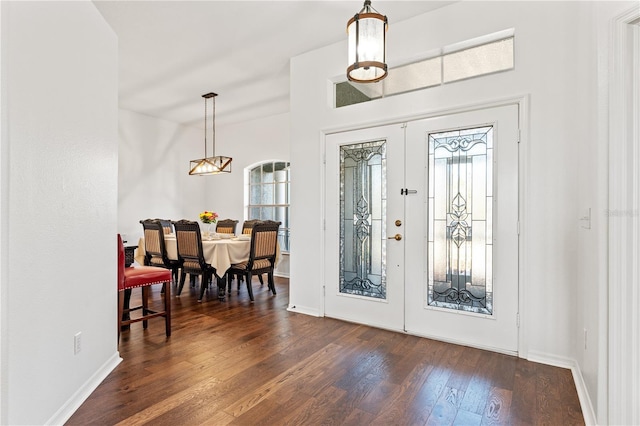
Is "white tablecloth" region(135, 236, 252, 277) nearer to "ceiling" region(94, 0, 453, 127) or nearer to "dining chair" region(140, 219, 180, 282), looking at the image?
"dining chair" region(140, 219, 180, 282)

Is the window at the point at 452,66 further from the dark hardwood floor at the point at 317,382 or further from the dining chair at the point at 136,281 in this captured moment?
the dining chair at the point at 136,281

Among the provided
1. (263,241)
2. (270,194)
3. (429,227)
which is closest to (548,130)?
(429,227)

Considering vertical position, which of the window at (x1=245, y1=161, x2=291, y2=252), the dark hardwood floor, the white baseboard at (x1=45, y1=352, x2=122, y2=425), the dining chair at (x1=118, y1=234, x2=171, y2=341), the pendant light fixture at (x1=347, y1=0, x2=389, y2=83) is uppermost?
the pendant light fixture at (x1=347, y1=0, x2=389, y2=83)

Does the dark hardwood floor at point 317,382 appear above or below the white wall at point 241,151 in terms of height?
below

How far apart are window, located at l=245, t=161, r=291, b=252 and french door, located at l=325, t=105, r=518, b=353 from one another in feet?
9.26

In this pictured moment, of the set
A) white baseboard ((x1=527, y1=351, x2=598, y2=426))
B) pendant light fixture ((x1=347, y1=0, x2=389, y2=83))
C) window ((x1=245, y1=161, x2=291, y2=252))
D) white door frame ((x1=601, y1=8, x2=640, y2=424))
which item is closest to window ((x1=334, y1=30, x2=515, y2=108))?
white door frame ((x1=601, y1=8, x2=640, y2=424))

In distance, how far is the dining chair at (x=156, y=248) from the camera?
488 cm

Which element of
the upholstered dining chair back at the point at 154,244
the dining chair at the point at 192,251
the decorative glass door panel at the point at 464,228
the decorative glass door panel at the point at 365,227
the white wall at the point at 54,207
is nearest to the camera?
the white wall at the point at 54,207

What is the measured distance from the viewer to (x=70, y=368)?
6.47 ft

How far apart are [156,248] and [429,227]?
3.96 metres

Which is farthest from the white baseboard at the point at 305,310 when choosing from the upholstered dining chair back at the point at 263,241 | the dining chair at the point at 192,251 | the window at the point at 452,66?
the window at the point at 452,66

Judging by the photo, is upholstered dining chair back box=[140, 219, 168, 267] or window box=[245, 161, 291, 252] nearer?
upholstered dining chair back box=[140, 219, 168, 267]

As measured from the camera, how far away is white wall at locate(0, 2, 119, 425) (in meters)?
1.54

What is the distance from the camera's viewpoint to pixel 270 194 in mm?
6699
